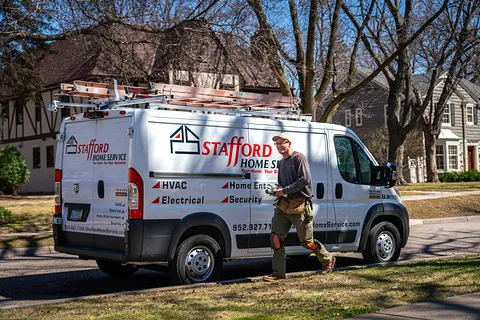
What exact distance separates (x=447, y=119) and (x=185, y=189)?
4159 cm

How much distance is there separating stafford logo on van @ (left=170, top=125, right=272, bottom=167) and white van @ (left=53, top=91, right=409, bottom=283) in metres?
0.01

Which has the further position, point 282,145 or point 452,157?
point 452,157

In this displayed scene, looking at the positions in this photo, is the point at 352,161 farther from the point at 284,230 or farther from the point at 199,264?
the point at 199,264

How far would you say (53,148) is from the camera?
34.7m

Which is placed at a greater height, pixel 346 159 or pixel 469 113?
pixel 469 113

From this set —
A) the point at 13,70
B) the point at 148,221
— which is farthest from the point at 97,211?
the point at 13,70

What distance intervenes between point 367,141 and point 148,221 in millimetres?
36526

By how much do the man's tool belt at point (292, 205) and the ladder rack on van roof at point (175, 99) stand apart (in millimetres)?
1575

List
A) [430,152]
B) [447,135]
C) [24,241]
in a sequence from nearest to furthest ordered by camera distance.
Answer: [24,241] < [430,152] < [447,135]

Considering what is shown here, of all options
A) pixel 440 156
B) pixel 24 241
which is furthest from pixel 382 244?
pixel 440 156

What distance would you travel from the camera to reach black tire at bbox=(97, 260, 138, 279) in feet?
31.7

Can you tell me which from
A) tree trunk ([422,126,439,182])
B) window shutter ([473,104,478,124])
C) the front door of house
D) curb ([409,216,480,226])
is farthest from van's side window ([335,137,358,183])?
window shutter ([473,104,478,124])

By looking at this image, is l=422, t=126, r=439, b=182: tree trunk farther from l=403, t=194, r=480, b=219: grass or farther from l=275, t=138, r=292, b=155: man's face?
l=275, t=138, r=292, b=155: man's face

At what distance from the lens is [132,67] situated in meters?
20.7
